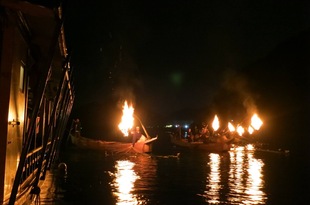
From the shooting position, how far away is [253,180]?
19562 mm

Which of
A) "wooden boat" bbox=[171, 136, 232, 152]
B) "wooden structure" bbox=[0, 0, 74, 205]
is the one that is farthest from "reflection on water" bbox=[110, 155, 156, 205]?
"wooden boat" bbox=[171, 136, 232, 152]

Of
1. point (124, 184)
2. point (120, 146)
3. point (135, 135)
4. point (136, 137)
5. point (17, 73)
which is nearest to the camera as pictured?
point (17, 73)

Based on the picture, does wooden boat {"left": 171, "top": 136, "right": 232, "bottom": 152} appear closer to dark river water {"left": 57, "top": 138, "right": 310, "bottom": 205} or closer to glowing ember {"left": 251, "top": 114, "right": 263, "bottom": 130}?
dark river water {"left": 57, "top": 138, "right": 310, "bottom": 205}

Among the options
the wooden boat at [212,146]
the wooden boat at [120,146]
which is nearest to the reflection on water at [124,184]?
the wooden boat at [120,146]

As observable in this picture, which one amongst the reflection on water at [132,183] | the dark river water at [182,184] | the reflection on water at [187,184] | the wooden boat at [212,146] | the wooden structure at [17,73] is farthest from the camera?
the wooden boat at [212,146]

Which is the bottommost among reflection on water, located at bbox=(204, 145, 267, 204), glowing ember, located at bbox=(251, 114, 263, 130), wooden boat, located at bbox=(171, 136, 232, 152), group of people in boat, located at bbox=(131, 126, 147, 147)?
reflection on water, located at bbox=(204, 145, 267, 204)

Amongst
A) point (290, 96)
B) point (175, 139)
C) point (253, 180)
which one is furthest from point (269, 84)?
point (253, 180)

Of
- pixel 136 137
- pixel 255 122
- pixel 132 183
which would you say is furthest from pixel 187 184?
pixel 136 137

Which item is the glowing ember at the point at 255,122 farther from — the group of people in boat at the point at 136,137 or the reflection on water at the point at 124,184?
the group of people in boat at the point at 136,137

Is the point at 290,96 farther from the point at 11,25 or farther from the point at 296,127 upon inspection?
the point at 11,25

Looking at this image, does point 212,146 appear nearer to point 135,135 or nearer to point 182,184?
point 135,135

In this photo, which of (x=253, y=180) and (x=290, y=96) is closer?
(x=253, y=180)

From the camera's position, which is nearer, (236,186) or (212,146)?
(236,186)

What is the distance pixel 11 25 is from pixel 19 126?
8.16ft
